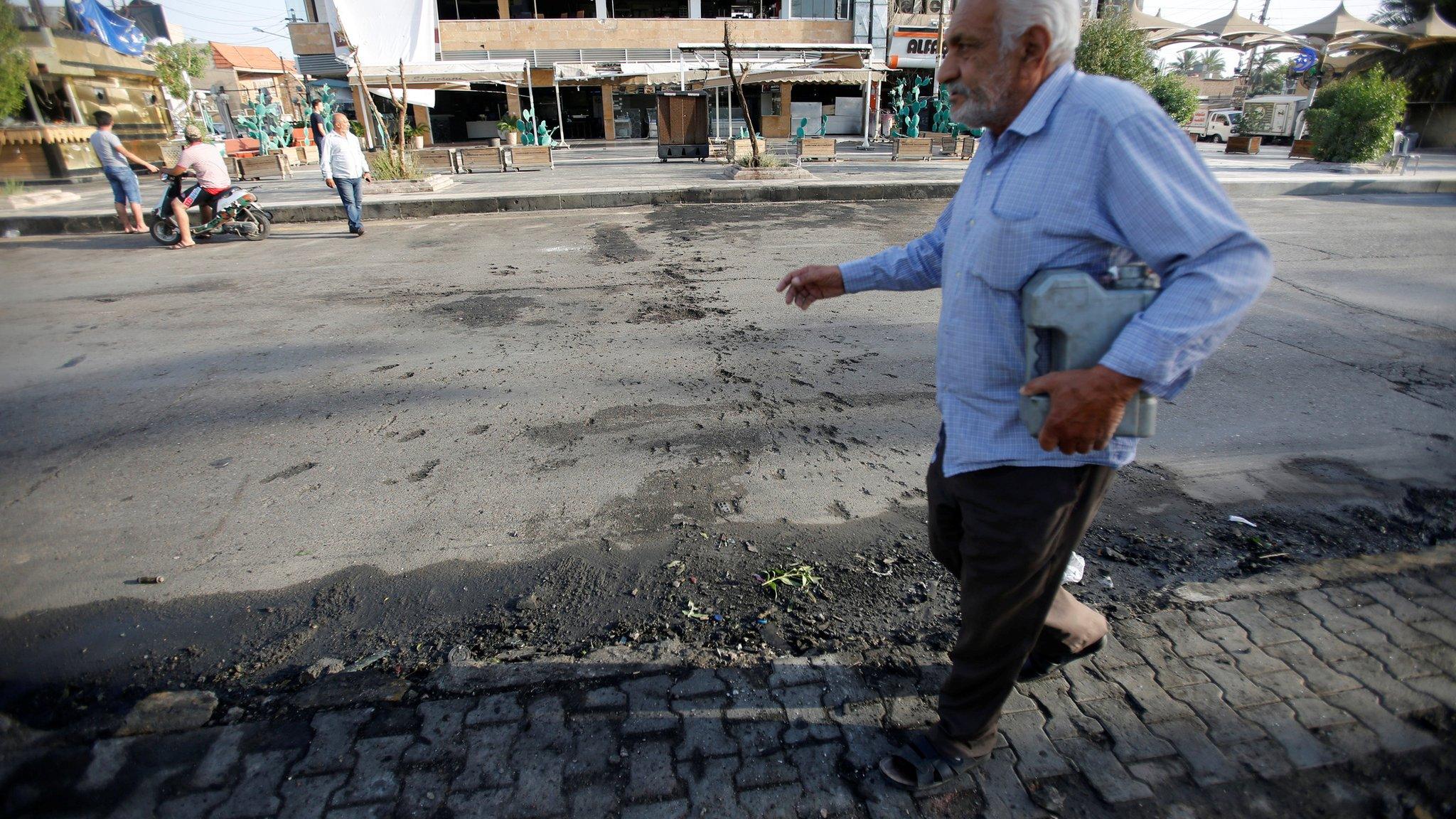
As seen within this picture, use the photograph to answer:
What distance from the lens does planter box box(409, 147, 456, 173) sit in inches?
685

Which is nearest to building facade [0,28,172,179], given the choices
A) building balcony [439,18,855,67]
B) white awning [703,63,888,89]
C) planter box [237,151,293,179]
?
planter box [237,151,293,179]

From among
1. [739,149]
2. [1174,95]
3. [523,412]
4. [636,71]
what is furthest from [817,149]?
[523,412]

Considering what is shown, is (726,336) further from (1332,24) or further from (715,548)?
(1332,24)

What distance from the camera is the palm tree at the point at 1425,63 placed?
1067 inches

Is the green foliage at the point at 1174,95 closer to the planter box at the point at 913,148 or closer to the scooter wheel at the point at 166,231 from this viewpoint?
the planter box at the point at 913,148

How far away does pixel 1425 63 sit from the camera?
2742 centimetres

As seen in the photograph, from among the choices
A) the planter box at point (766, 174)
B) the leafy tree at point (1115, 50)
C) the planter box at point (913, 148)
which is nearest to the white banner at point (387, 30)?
the planter box at point (766, 174)

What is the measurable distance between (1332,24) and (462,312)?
107 feet

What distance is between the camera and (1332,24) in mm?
25125

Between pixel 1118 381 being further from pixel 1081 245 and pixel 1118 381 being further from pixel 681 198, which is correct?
pixel 681 198

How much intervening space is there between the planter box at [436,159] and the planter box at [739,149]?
Answer: 6.72m

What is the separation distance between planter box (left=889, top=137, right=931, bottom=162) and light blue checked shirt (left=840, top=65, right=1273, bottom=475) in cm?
1960

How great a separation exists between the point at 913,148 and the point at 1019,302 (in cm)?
2011

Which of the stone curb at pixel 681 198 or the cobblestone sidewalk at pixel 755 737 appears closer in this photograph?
the cobblestone sidewalk at pixel 755 737
